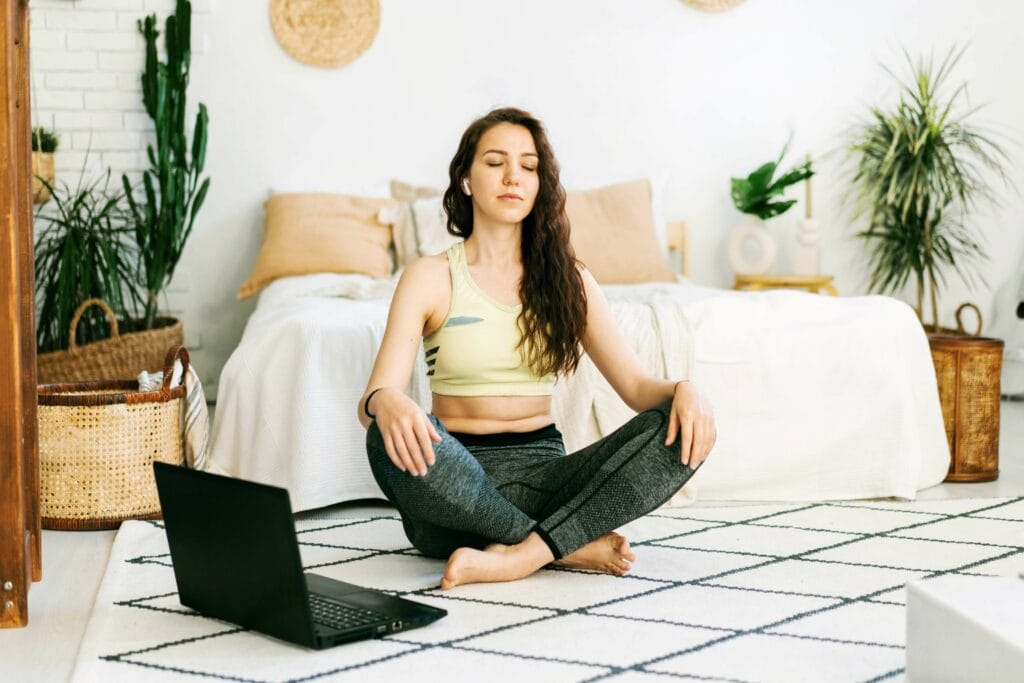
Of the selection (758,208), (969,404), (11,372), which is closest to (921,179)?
(758,208)

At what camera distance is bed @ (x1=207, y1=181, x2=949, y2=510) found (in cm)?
321

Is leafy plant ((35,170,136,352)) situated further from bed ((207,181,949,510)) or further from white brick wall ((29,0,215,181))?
bed ((207,181,949,510))

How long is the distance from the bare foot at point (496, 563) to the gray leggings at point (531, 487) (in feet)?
0.07

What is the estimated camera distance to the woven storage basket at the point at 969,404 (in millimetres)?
3596

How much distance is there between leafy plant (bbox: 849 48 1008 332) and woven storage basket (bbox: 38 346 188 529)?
124 inches

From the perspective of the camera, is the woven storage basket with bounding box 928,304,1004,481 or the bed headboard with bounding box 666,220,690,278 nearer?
the woven storage basket with bounding box 928,304,1004,481

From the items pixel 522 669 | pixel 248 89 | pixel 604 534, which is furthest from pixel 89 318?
pixel 522 669

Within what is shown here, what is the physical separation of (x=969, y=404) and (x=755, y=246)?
6.23ft

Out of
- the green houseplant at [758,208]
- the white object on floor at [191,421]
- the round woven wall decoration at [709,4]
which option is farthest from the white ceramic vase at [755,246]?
the white object on floor at [191,421]

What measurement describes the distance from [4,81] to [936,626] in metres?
1.72

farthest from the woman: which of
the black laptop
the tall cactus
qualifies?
the tall cactus

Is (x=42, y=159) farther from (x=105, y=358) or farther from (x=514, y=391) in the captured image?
(x=514, y=391)

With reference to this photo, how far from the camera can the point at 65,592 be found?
2.47 m

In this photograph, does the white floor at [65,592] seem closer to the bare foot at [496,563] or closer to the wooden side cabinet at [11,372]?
the wooden side cabinet at [11,372]
